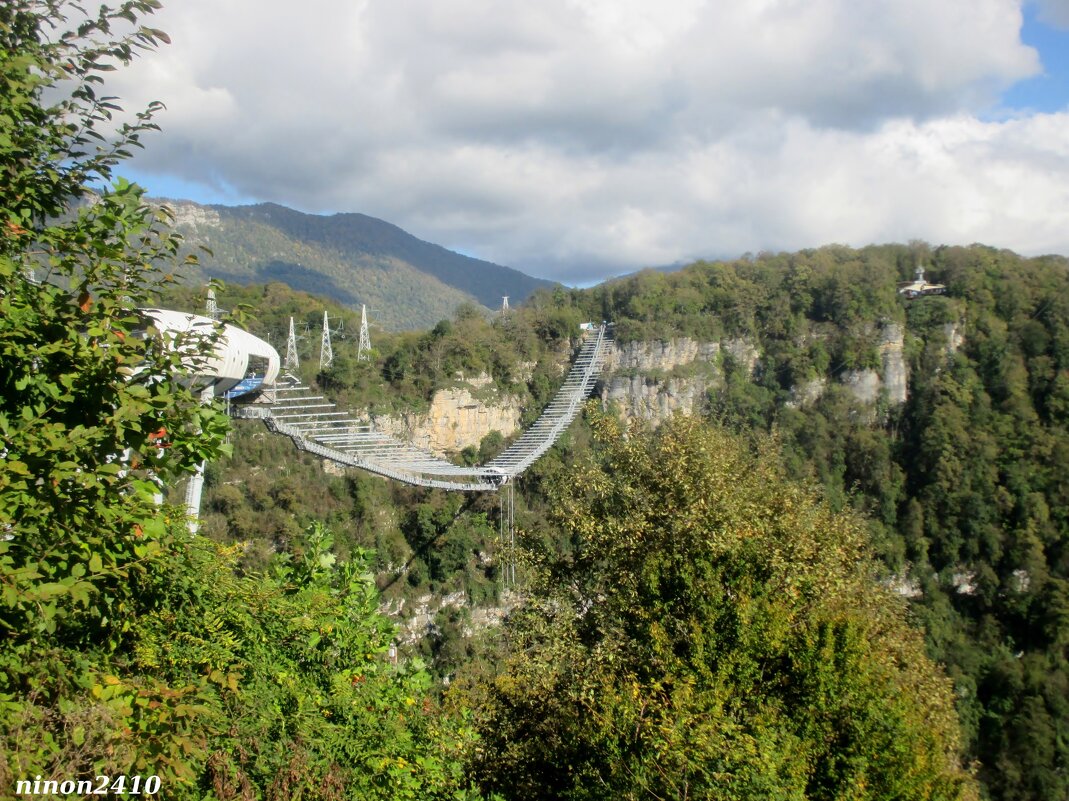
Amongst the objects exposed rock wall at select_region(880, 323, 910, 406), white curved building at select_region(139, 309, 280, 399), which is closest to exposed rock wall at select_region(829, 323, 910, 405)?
exposed rock wall at select_region(880, 323, 910, 406)

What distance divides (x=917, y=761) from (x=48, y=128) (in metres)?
5.41

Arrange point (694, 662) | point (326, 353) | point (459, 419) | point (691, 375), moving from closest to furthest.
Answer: point (694, 662) → point (326, 353) → point (459, 419) → point (691, 375)

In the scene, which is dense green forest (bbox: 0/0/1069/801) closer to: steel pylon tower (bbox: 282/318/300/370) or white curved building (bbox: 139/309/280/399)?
white curved building (bbox: 139/309/280/399)

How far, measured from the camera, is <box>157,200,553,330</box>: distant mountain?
87.7 meters

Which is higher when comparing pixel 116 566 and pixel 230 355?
pixel 230 355

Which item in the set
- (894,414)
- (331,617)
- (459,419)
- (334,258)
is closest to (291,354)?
(459,419)

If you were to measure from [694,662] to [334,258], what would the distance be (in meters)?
103

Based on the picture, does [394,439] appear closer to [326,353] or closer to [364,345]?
[326,353]

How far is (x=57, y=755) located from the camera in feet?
8.41

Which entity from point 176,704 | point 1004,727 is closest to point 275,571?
point 176,704

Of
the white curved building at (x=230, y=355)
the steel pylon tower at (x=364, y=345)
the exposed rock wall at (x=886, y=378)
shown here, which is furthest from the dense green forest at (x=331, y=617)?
the exposed rock wall at (x=886, y=378)

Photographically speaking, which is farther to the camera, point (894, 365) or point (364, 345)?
point (894, 365)

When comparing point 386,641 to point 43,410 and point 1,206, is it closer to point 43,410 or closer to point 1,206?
point 43,410

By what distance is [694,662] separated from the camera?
16.7ft
